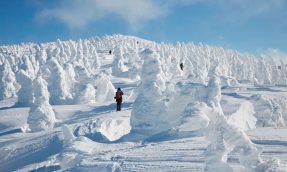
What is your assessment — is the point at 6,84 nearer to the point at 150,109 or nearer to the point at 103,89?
the point at 103,89

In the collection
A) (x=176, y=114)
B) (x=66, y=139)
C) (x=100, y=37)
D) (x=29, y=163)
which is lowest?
(x=29, y=163)

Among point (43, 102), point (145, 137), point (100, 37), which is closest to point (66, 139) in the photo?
point (145, 137)

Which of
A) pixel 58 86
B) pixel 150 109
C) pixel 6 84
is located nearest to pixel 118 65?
pixel 6 84

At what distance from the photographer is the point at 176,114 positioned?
20.7 meters

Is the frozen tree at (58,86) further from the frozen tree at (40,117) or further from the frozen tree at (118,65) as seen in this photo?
the frozen tree at (118,65)

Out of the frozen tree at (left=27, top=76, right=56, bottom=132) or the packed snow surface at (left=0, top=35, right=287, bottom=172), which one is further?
the frozen tree at (left=27, top=76, right=56, bottom=132)

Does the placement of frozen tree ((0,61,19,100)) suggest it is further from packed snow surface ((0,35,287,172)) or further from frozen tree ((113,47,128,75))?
frozen tree ((113,47,128,75))

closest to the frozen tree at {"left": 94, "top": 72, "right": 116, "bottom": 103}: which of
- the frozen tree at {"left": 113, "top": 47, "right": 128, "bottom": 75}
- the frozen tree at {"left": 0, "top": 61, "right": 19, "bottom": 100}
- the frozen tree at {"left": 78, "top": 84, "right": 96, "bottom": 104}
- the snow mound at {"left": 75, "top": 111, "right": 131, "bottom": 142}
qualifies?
the frozen tree at {"left": 78, "top": 84, "right": 96, "bottom": 104}

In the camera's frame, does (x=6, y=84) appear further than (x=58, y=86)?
Yes

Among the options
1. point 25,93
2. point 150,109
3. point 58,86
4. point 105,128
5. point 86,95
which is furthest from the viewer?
point 58,86

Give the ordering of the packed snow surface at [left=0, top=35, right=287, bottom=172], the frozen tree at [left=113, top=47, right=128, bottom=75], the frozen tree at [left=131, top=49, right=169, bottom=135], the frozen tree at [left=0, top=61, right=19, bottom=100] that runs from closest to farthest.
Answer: the packed snow surface at [left=0, top=35, right=287, bottom=172], the frozen tree at [left=131, top=49, right=169, bottom=135], the frozen tree at [left=0, top=61, right=19, bottom=100], the frozen tree at [left=113, top=47, right=128, bottom=75]

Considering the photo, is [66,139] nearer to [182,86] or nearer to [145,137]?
[145,137]

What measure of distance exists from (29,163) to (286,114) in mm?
17800

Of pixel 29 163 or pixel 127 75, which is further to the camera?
pixel 127 75
